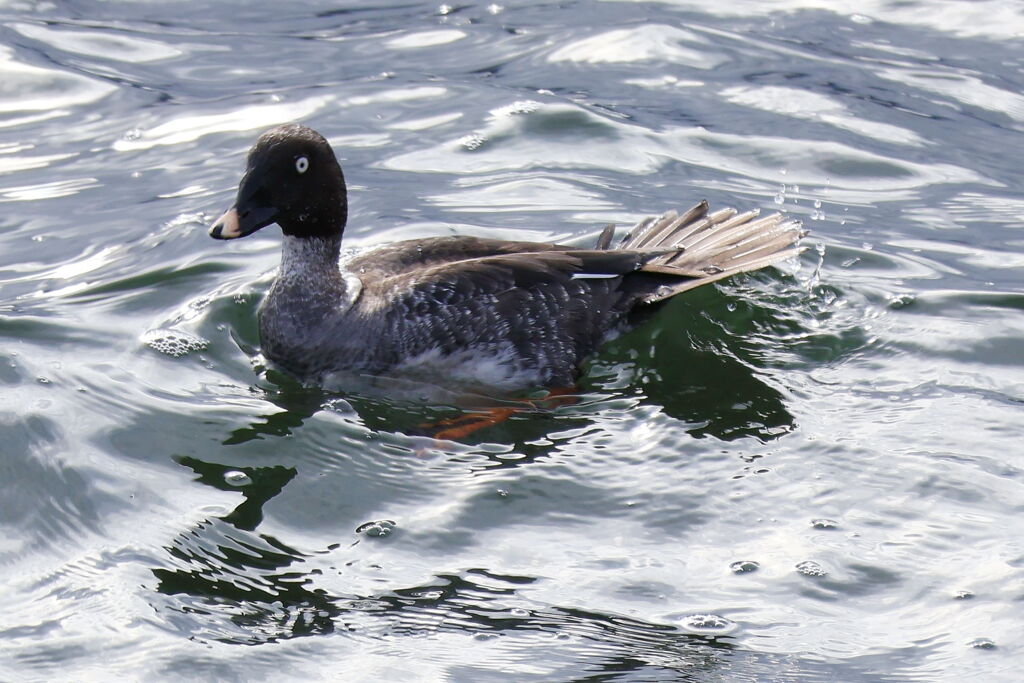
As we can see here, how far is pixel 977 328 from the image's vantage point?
8.66m

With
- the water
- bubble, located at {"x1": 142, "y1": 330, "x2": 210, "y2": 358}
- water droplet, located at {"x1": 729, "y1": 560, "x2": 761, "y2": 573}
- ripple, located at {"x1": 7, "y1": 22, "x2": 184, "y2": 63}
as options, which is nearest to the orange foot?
the water

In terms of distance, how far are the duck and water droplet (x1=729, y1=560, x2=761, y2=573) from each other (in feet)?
6.69

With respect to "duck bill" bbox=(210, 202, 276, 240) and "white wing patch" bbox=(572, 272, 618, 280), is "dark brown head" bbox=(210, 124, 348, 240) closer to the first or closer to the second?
"duck bill" bbox=(210, 202, 276, 240)

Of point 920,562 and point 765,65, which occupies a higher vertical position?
point 765,65

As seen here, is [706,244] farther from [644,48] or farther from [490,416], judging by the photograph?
[644,48]

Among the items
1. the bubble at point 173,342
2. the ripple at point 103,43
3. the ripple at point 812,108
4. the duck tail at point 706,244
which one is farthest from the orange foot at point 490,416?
the ripple at point 103,43

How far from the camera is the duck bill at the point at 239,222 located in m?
7.63

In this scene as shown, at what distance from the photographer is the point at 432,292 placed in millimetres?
7891

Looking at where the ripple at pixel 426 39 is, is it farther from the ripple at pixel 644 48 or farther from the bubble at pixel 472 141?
the bubble at pixel 472 141

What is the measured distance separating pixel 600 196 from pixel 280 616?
18.2 feet

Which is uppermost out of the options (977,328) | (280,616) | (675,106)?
(675,106)

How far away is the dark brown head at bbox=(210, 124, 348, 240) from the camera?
306 inches

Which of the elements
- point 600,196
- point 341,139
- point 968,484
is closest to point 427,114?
point 341,139

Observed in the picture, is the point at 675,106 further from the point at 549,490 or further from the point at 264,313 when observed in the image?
the point at 549,490
